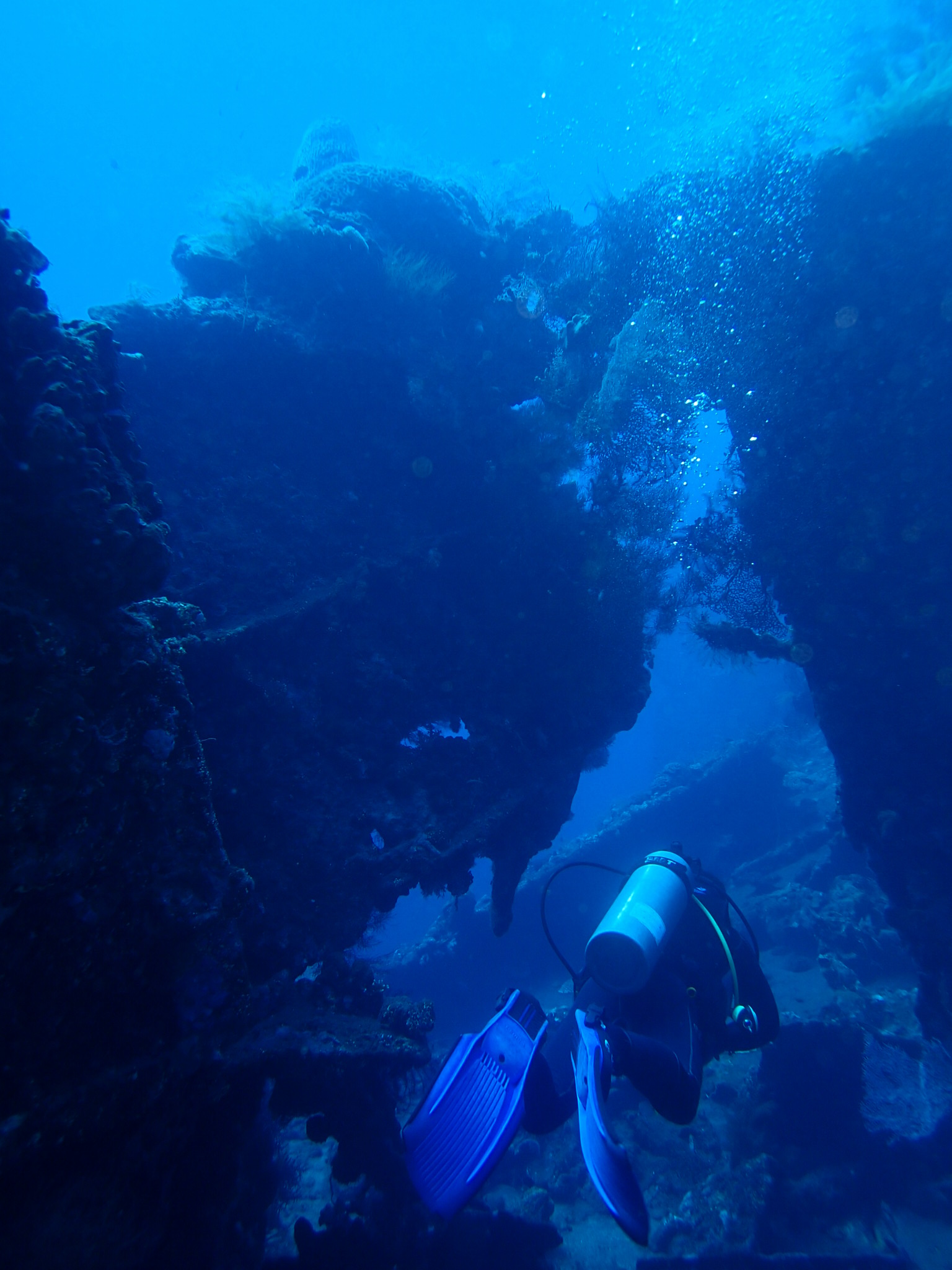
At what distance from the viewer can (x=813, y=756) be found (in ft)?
79.9

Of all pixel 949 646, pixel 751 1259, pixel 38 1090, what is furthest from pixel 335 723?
pixel 949 646

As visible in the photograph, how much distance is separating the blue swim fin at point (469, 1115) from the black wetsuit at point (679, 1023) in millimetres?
185

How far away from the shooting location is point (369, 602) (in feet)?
25.5

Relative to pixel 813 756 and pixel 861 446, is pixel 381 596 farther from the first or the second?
pixel 813 756

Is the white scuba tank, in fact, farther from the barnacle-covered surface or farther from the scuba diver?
the barnacle-covered surface

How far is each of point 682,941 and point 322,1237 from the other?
3820mm

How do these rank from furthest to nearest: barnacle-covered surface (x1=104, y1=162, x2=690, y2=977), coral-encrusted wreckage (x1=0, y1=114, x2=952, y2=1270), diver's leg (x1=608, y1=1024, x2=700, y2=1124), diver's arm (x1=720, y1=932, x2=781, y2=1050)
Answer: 1. barnacle-covered surface (x1=104, y1=162, x2=690, y2=977)
2. diver's arm (x1=720, y1=932, x2=781, y2=1050)
3. diver's leg (x1=608, y1=1024, x2=700, y2=1124)
4. coral-encrusted wreckage (x1=0, y1=114, x2=952, y2=1270)

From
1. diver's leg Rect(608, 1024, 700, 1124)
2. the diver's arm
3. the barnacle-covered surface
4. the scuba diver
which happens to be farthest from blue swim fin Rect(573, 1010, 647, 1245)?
the barnacle-covered surface

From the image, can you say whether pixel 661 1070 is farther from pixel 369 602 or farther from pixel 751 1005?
pixel 369 602

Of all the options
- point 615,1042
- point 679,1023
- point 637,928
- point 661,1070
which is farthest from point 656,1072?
point 637,928

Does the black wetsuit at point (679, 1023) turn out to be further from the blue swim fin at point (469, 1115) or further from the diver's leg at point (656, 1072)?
the blue swim fin at point (469, 1115)

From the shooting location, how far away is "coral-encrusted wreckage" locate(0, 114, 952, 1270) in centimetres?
296

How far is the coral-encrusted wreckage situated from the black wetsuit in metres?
1.36

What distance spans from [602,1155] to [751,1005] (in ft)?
6.88
